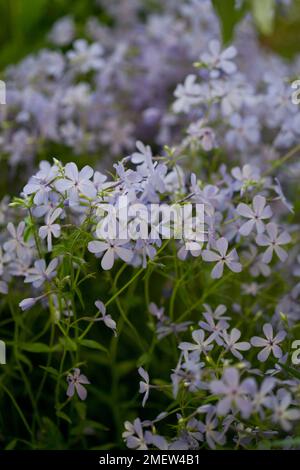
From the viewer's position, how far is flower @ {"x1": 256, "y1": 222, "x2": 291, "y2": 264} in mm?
566

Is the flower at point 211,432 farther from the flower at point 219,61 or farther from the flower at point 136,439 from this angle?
the flower at point 219,61

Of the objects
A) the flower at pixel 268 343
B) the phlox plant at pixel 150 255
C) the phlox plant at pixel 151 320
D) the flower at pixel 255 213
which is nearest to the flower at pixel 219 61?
the phlox plant at pixel 150 255

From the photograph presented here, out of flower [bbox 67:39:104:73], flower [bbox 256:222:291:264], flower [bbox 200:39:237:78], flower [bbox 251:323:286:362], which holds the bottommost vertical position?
flower [bbox 251:323:286:362]

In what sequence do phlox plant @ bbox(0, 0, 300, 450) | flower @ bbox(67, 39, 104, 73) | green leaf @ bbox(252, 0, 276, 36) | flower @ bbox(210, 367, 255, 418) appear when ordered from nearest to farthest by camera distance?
1. flower @ bbox(210, 367, 255, 418)
2. phlox plant @ bbox(0, 0, 300, 450)
3. green leaf @ bbox(252, 0, 276, 36)
4. flower @ bbox(67, 39, 104, 73)

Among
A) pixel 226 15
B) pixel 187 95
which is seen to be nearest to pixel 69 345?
pixel 187 95

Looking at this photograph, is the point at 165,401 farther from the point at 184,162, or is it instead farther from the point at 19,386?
the point at 184,162

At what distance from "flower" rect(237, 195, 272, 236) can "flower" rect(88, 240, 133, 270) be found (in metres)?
0.11

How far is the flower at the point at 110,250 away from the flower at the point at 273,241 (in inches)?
5.1

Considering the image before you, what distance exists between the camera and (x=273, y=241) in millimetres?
576

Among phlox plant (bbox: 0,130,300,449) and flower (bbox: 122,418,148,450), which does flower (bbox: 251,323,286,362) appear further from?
flower (bbox: 122,418,148,450)

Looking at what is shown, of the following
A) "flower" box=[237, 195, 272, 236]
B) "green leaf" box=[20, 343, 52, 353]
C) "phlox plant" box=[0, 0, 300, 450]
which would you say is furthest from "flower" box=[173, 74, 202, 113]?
"green leaf" box=[20, 343, 52, 353]

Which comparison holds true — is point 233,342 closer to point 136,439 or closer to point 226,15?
point 136,439
